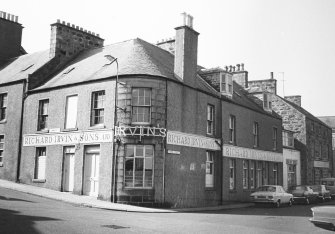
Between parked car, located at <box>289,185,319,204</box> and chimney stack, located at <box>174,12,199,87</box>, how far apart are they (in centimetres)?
1166

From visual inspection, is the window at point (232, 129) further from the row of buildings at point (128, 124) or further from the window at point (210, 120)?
the window at point (210, 120)

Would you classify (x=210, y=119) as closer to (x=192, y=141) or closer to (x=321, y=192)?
(x=192, y=141)

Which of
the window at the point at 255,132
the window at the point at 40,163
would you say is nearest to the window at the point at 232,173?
the window at the point at 255,132

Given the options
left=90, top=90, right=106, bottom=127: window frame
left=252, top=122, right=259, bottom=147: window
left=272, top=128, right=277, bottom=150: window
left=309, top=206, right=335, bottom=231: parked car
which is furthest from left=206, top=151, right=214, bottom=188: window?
left=309, top=206, right=335, bottom=231: parked car

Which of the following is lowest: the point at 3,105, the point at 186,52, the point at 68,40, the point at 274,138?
the point at 274,138

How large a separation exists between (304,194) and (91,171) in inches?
610

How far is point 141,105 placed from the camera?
20375 mm

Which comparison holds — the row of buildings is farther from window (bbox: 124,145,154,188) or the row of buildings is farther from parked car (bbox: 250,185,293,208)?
parked car (bbox: 250,185,293,208)

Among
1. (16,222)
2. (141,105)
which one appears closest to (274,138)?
(141,105)

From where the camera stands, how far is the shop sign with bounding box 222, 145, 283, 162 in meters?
26.3

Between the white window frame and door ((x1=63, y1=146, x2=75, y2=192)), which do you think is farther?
the white window frame

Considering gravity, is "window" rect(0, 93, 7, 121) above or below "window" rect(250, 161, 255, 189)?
above

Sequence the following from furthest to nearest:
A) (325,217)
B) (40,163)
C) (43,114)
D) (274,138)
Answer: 1. (274,138)
2. (43,114)
3. (40,163)
4. (325,217)

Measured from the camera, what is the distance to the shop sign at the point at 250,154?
1034 inches
